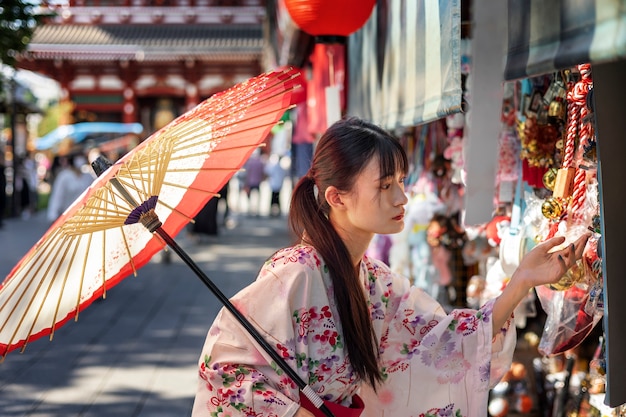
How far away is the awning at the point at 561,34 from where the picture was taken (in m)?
1.61

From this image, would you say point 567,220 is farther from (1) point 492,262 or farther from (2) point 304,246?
(1) point 492,262

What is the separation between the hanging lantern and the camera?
5.04 metres

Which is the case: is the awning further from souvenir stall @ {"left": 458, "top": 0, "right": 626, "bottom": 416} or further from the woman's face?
the woman's face

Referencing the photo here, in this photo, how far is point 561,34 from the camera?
1968 millimetres

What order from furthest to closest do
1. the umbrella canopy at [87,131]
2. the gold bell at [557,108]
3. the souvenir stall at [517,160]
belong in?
the umbrella canopy at [87,131]
the gold bell at [557,108]
the souvenir stall at [517,160]

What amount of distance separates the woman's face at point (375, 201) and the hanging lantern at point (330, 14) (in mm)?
2618

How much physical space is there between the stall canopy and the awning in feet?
1.58

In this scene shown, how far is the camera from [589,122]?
2547mm

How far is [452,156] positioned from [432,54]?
1.40 meters

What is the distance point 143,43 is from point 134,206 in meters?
26.0

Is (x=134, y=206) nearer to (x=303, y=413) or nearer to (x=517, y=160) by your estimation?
(x=303, y=413)

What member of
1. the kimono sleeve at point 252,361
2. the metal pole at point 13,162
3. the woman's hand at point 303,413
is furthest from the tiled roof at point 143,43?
the woman's hand at point 303,413

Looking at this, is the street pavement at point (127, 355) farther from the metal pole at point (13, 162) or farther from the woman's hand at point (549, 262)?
the metal pole at point (13, 162)

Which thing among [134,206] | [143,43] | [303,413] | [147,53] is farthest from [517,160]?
[143,43]
